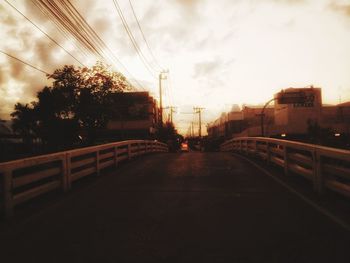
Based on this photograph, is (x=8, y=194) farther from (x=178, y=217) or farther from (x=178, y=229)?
(x=178, y=229)

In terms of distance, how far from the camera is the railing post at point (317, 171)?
8453 mm

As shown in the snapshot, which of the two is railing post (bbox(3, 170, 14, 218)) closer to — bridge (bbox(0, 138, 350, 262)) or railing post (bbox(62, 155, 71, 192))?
bridge (bbox(0, 138, 350, 262))

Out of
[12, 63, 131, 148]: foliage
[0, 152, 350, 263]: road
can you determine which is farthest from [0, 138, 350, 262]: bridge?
[12, 63, 131, 148]: foliage

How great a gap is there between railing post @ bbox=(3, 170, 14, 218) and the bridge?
2cm

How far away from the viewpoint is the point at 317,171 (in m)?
8.59

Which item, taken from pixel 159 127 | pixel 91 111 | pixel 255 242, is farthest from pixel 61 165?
pixel 159 127

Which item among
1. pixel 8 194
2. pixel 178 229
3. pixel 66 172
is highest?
pixel 66 172

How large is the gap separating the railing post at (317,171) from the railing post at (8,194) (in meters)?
6.25

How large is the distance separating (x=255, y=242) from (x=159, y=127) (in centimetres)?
6730

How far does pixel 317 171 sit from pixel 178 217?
3.66 meters

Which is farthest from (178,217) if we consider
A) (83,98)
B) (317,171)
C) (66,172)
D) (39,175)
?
(83,98)

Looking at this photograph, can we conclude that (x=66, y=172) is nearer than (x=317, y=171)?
No

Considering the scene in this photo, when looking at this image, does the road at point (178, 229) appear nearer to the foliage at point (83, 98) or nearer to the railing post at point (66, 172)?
the railing post at point (66, 172)

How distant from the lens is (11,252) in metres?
5.07
